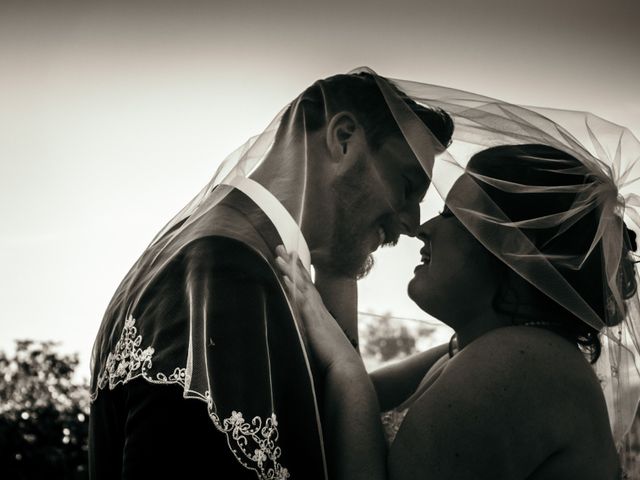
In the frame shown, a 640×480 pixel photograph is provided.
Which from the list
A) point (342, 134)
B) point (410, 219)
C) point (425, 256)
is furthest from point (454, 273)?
point (342, 134)

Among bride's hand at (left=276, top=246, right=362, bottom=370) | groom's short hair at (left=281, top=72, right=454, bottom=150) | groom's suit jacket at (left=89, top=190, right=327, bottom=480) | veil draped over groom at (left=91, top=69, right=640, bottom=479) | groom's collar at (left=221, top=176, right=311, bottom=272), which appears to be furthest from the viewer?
groom's short hair at (left=281, top=72, right=454, bottom=150)

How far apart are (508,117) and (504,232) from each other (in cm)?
49

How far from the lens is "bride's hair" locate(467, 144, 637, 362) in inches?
102

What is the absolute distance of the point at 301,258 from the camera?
276 cm

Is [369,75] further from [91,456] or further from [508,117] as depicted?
[91,456]

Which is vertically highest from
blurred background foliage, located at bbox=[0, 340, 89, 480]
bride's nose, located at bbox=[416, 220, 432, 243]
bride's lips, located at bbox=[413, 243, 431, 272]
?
bride's nose, located at bbox=[416, 220, 432, 243]

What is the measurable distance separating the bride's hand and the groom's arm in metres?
0.52

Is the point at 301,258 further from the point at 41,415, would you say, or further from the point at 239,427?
the point at 41,415

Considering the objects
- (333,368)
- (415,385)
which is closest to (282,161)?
(333,368)

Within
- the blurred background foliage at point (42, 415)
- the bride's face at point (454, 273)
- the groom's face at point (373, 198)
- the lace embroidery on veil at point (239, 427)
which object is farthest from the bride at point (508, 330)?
the blurred background foliage at point (42, 415)

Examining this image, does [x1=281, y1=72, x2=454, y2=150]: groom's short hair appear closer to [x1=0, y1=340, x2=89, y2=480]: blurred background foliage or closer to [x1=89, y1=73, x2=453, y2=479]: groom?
[x1=89, y1=73, x2=453, y2=479]: groom

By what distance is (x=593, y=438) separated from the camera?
2379 millimetres

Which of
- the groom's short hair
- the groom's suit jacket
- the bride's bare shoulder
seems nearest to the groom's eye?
the groom's short hair

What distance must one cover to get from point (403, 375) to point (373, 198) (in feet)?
2.67
